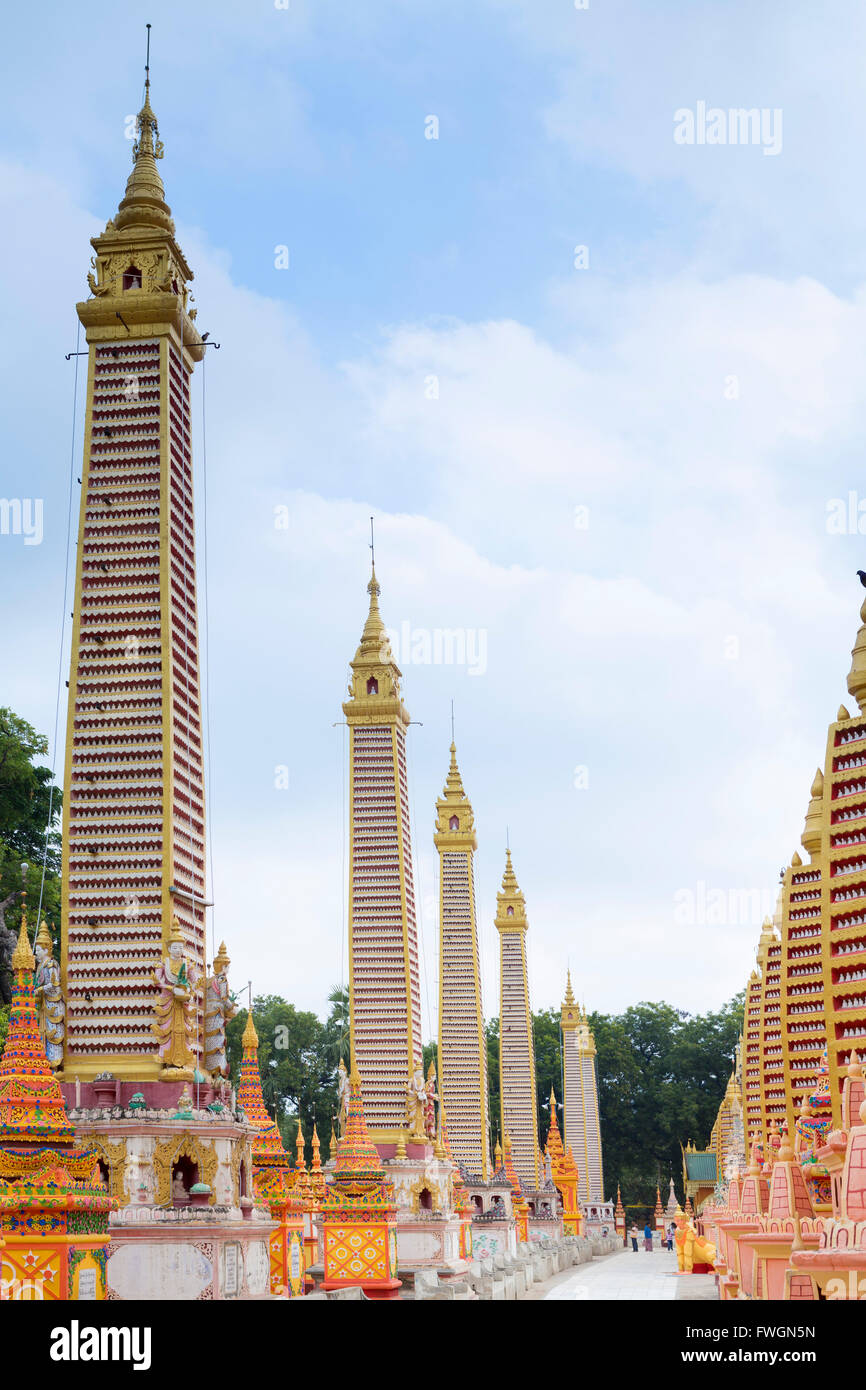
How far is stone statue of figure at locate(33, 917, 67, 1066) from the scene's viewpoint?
32.2 meters

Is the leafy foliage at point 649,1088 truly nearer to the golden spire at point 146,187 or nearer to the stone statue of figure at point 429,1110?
the stone statue of figure at point 429,1110

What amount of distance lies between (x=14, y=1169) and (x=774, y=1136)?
19.0 metres

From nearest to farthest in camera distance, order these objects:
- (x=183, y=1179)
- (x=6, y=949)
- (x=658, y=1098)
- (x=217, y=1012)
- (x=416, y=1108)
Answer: (x=183, y=1179)
(x=217, y=1012)
(x=6, y=949)
(x=416, y=1108)
(x=658, y=1098)

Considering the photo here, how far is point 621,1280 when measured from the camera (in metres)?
49.4

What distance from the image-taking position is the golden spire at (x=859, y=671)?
26188 millimetres

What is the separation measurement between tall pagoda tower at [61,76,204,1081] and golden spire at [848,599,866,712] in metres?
15.7

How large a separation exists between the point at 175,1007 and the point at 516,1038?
Answer: 4801cm

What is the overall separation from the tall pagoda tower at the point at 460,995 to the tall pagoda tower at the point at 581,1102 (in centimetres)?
2546

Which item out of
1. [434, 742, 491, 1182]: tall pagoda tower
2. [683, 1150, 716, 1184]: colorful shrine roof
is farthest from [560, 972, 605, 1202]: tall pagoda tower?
[434, 742, 491, 1182]: tall pagoda tower

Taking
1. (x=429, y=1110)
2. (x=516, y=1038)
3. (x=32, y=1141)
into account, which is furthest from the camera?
(x=516, y=1038)

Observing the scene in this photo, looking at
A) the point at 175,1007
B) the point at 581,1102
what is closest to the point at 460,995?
the point at 581,1102

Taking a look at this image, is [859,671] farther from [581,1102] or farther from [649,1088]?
[649,1088]

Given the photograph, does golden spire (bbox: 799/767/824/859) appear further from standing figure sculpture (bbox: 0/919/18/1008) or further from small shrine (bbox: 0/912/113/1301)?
standing figure sculpture (bbox: 0/919/18/1008)
